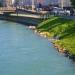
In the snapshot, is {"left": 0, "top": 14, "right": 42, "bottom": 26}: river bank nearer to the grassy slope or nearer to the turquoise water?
the grassy slope

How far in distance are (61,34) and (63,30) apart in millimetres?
2402

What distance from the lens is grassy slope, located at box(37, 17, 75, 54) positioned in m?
42.5

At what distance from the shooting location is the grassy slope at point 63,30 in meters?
42.5

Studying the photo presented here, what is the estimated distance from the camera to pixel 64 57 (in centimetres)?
3750

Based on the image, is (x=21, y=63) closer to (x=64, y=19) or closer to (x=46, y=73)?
(x=46, y=73)

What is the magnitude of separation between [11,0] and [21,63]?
4501 inches

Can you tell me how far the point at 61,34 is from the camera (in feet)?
167

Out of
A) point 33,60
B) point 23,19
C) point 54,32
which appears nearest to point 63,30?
point 54,32

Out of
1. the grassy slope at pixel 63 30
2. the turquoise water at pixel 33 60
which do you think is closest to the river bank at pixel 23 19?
the grassy slope at pixel 63 30

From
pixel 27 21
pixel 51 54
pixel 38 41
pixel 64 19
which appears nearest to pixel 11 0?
pixel 27 21

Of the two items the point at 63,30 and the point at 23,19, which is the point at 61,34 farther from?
the point at 23,19

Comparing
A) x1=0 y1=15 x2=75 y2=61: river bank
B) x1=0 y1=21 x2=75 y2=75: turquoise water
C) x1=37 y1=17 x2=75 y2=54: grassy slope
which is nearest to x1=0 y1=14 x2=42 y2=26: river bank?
x1=0 y1=15 x2=75 y2=61: river bank

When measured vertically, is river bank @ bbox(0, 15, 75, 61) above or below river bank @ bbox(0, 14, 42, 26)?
above

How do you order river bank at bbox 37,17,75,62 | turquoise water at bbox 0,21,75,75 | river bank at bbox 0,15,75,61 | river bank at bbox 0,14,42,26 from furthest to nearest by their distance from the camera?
river bank at bbox 0,14,42,26, river bank at bbox 37,17,75,62, river bank at bbox 0,15,75,61, turquoise water at bbox 0,21,75,75
